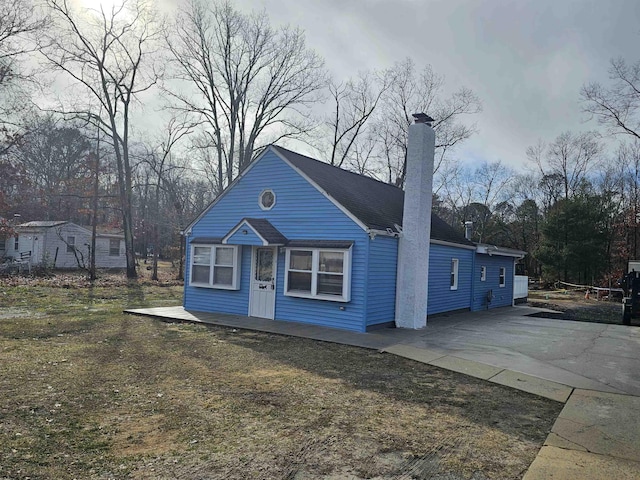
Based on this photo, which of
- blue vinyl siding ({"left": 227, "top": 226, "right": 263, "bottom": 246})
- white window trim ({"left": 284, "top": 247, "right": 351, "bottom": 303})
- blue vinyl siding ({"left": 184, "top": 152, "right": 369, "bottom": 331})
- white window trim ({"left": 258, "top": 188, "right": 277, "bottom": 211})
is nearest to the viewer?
white window trim ({"left": 284, "top": 247, "right": 351, "bottom": 303})

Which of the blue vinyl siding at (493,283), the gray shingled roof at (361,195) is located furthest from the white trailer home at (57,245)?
the blue vinyl siding at (493,283)

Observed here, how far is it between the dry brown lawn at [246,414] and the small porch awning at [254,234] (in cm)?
356

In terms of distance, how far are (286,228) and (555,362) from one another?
734cm

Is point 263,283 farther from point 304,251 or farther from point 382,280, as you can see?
point 382,280

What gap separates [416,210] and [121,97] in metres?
23.2

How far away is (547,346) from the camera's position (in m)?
10.4

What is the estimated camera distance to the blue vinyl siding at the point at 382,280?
37.3ft

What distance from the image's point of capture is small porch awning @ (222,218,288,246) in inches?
481

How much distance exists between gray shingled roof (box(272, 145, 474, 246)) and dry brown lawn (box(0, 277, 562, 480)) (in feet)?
13.7

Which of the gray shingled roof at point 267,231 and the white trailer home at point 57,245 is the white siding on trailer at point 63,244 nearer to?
the white trailer home at point 57,245

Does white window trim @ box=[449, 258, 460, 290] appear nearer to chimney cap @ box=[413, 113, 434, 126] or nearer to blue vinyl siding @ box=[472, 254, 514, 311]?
blue vinyl siding @ box=[472, 254, 514, 311]

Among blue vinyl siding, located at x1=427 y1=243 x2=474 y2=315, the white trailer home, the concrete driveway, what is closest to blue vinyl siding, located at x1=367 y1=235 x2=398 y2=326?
the concrete driveway

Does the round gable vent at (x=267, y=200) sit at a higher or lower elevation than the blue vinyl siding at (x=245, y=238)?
higher

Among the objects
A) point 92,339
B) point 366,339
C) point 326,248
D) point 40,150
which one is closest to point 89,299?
point 92,339
